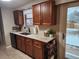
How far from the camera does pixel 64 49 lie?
2.33 meters

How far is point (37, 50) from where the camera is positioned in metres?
2.38

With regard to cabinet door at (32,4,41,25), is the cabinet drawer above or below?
below

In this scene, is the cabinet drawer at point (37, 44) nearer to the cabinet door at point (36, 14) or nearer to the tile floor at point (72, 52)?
the cabinet door at point (36, 14)

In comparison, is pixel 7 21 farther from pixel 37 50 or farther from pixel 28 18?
pixel 37 50

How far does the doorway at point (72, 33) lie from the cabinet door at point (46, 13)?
1.94 ft

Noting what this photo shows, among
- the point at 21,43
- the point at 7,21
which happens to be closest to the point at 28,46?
the point at 21,43

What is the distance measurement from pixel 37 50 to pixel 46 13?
1.28 m

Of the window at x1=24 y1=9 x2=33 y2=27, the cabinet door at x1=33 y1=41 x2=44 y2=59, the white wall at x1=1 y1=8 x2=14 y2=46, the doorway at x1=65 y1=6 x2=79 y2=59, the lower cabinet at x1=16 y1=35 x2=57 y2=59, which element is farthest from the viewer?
the white wall at x1=1 y1=8 x2=14 y2=46

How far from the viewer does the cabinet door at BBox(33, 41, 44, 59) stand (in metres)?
2.24

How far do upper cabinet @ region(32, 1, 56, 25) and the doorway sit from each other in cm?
47

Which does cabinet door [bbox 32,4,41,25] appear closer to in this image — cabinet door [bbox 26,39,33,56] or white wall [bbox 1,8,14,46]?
cabinet door [bbox 26,39,33,56]

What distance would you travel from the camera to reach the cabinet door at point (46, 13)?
224cm

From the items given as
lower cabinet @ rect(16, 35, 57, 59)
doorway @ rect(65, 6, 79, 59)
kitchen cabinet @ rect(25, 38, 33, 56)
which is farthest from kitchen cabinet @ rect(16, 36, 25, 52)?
doorway @ rect(65, 6, 79, 59)

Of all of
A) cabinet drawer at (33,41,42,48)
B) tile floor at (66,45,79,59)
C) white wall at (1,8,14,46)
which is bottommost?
tile floor at (66,45,79,59)
